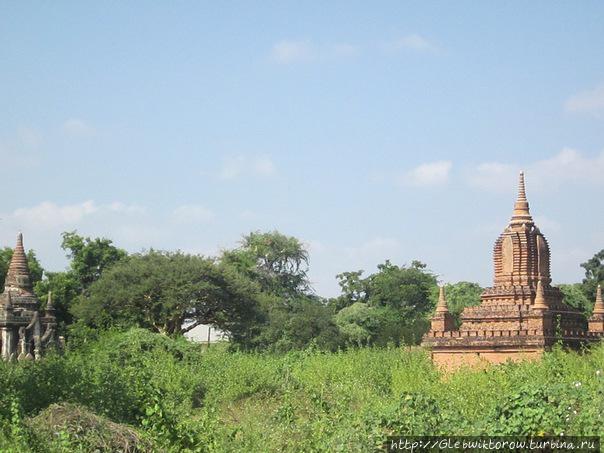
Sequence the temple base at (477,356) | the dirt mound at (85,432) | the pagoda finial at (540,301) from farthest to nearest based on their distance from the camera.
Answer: the pagoda finial at (540,301)
the temple base at (477,356)
the dirt mound at (85,432)

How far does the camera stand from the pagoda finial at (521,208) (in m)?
33.3

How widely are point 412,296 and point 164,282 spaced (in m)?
20.1

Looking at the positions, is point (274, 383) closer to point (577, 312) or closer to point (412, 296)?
point (577, 312)

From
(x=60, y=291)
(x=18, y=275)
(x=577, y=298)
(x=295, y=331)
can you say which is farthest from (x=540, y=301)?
(x=60, y=291)

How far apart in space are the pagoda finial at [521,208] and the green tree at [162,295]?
1479 cm

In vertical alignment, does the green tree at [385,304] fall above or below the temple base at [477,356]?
above

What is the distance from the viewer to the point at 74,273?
5462cm

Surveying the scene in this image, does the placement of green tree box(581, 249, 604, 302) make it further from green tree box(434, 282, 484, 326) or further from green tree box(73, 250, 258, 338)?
green tree box(73, 250, 258, 338)

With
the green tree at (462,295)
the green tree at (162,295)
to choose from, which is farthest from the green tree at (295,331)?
the green tree at (462,295)

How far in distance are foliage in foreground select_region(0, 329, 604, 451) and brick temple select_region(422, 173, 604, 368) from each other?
1171mm

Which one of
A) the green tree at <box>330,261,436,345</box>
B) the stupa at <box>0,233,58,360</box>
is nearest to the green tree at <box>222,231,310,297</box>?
the green tree at <box>330,261,436,345</box>

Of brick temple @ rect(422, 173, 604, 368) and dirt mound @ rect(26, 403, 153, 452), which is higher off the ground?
brick temple @ rect(422, 173, 604, 368)

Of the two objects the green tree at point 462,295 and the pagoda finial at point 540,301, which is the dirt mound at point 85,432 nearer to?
the pagoda finial at point 540,301

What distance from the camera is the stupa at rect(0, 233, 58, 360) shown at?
32938mm
